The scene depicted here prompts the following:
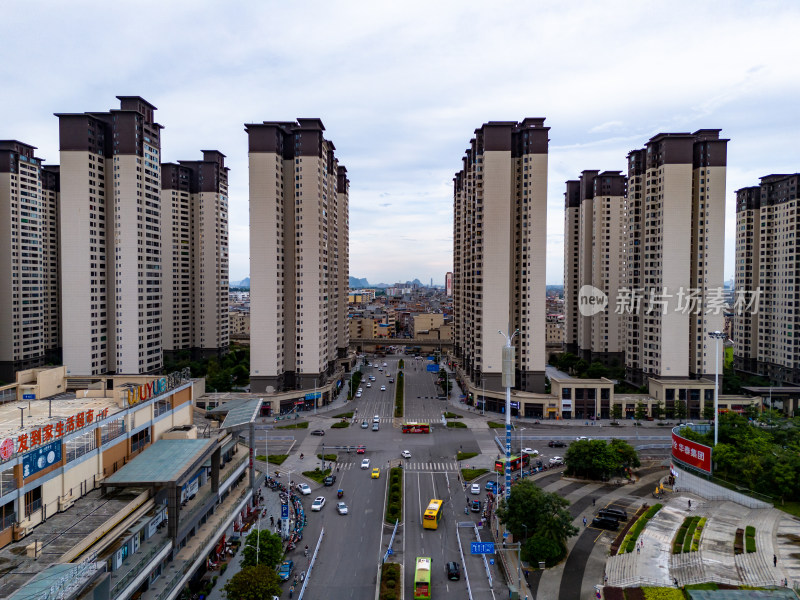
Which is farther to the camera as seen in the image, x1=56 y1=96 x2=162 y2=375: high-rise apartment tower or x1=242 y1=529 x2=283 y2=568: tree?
x1=56 y1=96 x2=162 y2=375: high-rise apartment tower

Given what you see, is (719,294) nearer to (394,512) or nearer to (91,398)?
(394,512)

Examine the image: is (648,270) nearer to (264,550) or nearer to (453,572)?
(453,572)

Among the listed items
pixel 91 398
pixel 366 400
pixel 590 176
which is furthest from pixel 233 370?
pixel 590 176

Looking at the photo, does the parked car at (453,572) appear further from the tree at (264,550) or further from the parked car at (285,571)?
the tree at (264,550)

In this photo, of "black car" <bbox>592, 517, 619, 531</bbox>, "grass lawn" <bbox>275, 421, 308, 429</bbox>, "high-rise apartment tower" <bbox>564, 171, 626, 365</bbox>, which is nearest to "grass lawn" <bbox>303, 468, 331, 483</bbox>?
"grass lawn" <bbox>275, 421, 308, 429</bbox>

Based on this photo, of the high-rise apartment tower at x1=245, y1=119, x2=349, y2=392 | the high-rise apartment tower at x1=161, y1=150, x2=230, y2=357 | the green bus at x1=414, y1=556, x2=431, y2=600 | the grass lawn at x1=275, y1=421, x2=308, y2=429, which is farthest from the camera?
the high-rise apartment tower at x1=161, y1=150, x2=230, y2=357

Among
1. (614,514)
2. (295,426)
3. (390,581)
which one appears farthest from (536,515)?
(295,426)

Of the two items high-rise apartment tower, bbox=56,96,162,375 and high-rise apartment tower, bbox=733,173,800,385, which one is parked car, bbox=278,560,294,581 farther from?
high-rise apartment tower, bbox=733,173,800,385
